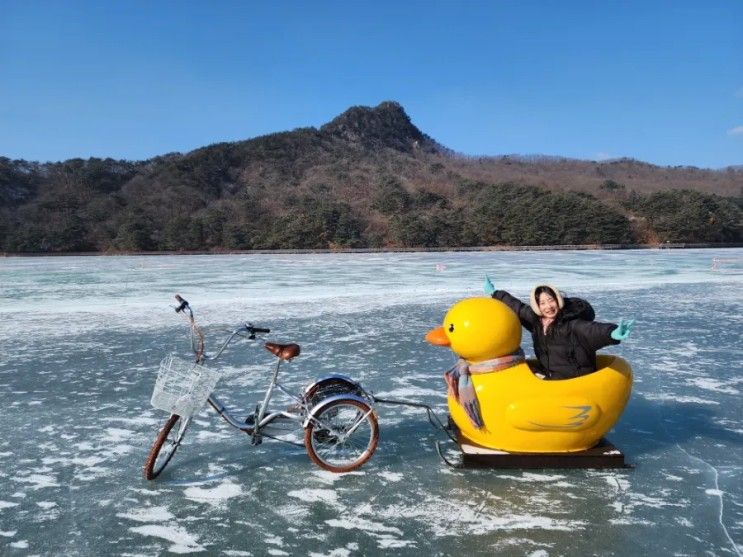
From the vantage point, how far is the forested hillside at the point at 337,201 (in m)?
39.9

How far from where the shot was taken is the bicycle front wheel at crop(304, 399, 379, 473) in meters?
3.74

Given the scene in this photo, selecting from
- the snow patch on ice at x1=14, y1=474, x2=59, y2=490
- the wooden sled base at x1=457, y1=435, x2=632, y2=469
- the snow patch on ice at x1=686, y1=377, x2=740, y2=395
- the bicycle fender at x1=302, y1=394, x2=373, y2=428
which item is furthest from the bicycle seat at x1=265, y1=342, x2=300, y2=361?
the snow patch on ice at x1=686, y1=377, x2=740, y2=395

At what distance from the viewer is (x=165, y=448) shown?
394 centimetres

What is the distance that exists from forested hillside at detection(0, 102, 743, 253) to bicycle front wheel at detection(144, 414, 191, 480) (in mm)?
36054

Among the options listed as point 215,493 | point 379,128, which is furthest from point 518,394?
point 379,128

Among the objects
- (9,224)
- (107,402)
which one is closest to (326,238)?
(9,224)

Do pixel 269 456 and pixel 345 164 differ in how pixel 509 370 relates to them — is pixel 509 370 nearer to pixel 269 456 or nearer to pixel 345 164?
pixel 269 456

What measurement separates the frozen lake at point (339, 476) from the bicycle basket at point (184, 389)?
538 mm

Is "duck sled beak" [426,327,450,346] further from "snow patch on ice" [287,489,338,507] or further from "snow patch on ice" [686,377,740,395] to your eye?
"snow patch on ice" [686,377,740,395]

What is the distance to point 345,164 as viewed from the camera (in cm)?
7738

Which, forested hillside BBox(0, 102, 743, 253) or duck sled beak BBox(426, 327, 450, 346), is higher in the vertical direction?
forested hillside BBox(0, 102, 743, 253)

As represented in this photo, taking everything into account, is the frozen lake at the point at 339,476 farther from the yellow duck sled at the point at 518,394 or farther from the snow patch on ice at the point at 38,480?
→ the yellow duck sled at the point at 518,394

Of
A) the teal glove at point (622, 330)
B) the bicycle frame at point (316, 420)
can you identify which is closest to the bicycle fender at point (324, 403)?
the bicycle frame at point (316, 420)

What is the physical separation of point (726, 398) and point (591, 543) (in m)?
3.14
